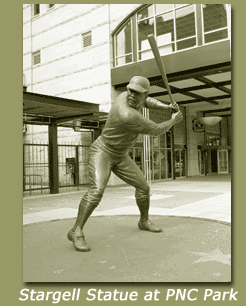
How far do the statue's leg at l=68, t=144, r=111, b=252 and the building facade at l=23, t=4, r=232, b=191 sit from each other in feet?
23.9

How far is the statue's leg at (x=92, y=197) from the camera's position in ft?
13.7

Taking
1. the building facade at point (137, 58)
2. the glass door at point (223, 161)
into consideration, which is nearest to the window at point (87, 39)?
the building facade at point (137, 58)

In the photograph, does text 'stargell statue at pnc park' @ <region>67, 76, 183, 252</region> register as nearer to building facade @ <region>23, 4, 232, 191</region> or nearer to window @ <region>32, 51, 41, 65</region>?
building facade @ <region>23, 4, 232, 191</region>

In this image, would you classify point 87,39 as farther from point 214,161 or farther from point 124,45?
point 214,161

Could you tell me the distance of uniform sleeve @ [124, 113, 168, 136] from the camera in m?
4.06

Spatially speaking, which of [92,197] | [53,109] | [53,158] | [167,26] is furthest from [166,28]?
[92,197]

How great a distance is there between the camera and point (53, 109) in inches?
462

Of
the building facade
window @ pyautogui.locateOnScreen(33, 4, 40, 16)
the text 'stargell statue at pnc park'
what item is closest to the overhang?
the building facade

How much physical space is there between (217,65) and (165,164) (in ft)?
29.8

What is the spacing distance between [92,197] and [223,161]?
999 inches

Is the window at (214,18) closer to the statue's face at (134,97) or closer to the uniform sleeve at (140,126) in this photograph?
the statue's face at (134,97)

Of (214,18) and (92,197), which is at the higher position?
(214,18)

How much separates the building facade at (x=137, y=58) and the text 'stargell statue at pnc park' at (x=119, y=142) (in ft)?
22.9

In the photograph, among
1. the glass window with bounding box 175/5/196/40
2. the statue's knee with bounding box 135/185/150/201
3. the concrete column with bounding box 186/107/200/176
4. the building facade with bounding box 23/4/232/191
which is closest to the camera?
the statue's knee with bounding box 135/185/150/201
